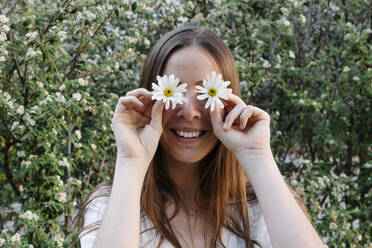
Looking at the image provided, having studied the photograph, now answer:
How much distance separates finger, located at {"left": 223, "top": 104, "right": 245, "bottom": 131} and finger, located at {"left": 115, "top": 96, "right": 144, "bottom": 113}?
317mm

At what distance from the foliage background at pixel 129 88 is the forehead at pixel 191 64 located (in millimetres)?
617

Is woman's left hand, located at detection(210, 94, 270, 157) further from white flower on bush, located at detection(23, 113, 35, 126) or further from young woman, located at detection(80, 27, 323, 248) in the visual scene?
white flower on bush, located at detection(23, 113, 35, 126)

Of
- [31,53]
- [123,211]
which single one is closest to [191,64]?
[123,211]

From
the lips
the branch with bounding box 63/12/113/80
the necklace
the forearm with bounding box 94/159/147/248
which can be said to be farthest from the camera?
the branch with bounding box 63/12/113/80

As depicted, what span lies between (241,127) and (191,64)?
31cm

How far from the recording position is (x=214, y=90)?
1.55m

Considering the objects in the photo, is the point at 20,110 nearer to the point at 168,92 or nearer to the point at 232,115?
the point at 168,92

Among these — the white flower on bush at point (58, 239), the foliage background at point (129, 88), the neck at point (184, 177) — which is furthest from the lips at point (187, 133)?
the white flower on bush at point (58, 239)

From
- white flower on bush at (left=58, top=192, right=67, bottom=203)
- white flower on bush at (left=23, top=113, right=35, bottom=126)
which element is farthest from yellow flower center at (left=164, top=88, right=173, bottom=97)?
white flower on bush at (left=58, top=192, right=67, bottom=203)

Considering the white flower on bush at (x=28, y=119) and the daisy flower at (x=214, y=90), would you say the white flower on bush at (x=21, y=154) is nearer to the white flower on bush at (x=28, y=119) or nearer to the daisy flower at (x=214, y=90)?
the white flower on bush at (x=28, y=119)

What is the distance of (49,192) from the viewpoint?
2195 millimetres

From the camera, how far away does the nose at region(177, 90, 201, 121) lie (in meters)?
1.61

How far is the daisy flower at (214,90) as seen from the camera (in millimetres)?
1538

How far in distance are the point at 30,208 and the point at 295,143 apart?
1.83m
